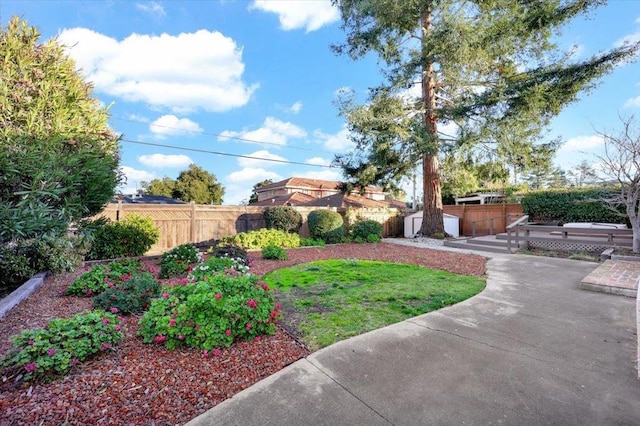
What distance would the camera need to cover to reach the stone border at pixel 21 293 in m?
3.55

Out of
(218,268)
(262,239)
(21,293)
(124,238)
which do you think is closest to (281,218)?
(262,239)

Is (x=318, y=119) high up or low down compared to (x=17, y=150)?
up

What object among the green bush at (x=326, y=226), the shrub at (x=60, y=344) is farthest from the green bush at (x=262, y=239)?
the shrub at (x=60, y=344)

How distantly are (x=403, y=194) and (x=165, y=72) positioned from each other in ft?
40.4

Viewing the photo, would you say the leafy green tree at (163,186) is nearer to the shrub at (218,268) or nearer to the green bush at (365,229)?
the green bush at (365,229)

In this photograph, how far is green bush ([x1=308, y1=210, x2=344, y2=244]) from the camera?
39.7 feet

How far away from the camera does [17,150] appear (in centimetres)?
380

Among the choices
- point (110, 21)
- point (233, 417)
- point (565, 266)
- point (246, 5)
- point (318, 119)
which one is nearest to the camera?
point (233, 417)

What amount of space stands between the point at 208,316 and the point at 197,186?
30207 mm

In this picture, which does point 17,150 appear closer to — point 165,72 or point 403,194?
point 165,72

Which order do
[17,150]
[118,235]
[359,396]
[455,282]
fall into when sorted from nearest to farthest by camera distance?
[359,396] < [17,150] < [455,282] < [118,235]

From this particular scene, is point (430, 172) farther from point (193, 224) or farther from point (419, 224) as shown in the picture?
point (193, 224)

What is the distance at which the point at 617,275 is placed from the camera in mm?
5359

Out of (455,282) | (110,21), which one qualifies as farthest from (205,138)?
(455,282)
